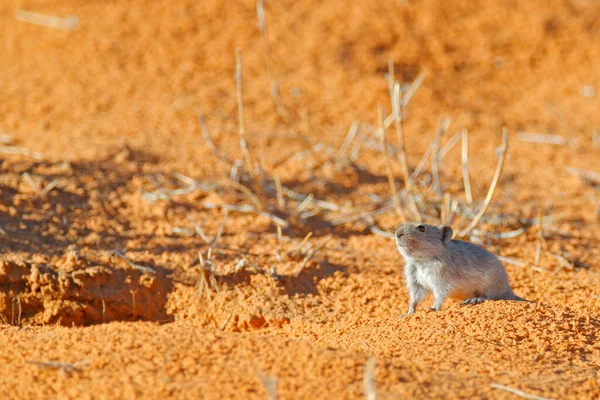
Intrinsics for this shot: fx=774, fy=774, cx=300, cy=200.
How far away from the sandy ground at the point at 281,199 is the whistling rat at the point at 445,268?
0.35m

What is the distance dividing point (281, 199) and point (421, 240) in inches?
77.5

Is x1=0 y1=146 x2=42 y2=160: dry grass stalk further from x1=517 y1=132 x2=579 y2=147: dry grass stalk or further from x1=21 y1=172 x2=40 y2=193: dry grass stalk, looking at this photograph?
x1=517 y1=132 x2=579 y2=147: dry grass stalk

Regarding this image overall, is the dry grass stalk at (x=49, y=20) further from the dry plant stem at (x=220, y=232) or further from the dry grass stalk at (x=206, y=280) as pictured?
the dry grass stalk at (x=206, y=280)

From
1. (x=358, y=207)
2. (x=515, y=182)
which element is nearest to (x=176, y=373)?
(x=358, y=207)

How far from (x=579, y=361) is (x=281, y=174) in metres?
4.07

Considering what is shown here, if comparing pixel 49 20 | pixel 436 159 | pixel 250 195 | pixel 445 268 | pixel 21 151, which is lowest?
pixel 445 268

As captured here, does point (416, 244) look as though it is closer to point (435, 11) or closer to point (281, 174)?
point (281, 174)

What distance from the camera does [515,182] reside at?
827cm

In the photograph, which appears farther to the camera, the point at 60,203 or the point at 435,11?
the point at 435,11

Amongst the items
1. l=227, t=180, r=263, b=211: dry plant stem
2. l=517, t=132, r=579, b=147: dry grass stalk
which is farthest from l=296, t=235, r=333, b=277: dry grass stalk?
l=517, t=132, r=579, b=147: dry grass stalk

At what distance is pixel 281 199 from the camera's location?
22.3ft

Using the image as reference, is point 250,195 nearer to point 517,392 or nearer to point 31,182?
point 31,182

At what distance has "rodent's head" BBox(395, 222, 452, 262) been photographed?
507cm

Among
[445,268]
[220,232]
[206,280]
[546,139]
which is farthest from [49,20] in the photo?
[445,268]
